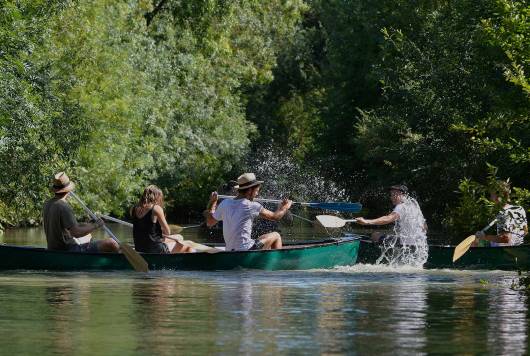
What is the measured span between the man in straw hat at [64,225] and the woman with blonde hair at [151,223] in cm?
40

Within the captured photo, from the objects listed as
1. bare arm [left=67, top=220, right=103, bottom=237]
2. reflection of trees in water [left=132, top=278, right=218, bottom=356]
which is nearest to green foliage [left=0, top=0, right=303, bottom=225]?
bare arm [left=67, top=220, right=103, bottom=237]

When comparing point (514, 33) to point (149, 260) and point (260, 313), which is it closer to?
point (260, 313)

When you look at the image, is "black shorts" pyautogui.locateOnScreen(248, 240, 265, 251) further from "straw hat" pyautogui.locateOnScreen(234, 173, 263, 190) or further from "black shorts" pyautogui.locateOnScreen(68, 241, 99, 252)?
"black shorts" pyautogui.locateOnScreen(68, 241, 99, 252)

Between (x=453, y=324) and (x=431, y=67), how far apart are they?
1038 inches

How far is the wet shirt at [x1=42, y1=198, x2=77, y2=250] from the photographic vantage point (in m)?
20.0

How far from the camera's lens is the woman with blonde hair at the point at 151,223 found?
20.1 meters

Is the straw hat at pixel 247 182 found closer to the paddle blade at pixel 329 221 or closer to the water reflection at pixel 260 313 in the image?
the water reflection at pixel 260 313

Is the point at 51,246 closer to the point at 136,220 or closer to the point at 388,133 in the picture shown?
the point at 136,220

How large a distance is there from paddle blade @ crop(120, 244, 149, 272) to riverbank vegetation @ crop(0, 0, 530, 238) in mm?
5279

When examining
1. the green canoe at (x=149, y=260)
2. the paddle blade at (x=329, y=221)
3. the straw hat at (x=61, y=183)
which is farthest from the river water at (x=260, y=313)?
the paddle blade at (x=329, y=221)

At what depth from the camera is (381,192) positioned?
151 ft

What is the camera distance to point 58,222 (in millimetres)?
20203

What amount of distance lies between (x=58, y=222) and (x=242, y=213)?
2.62 metres

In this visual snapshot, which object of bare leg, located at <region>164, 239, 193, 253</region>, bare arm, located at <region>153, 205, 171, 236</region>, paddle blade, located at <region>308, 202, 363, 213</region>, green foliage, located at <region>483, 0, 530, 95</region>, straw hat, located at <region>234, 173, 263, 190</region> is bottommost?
bare leg, located at <region>164, 239, 193, 253</region>
